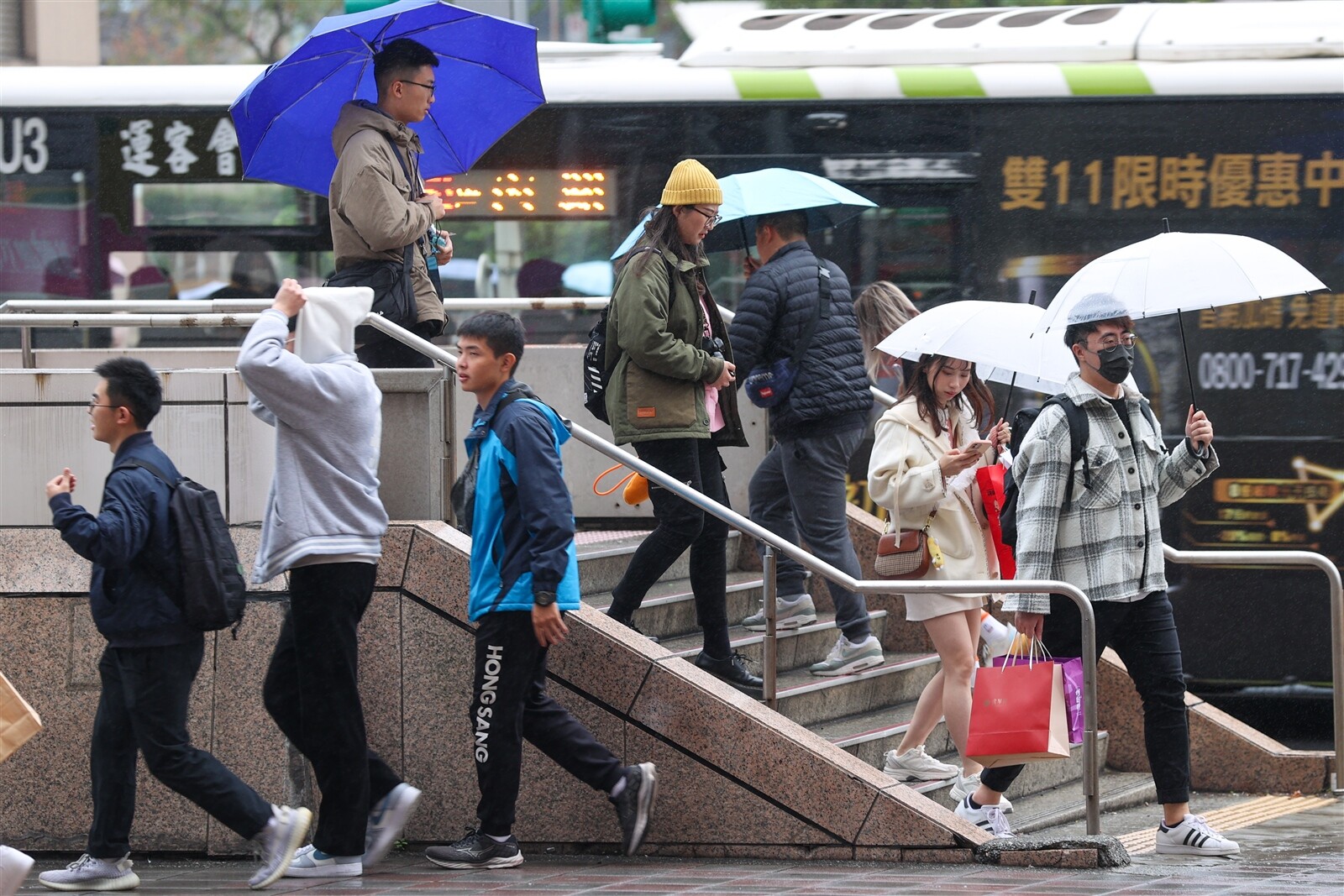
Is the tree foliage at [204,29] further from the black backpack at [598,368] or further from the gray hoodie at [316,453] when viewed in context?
the gray hoodie at [316,453]

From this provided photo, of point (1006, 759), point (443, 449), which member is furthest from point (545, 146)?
point (1006, 759)

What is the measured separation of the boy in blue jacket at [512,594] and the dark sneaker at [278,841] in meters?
0.53

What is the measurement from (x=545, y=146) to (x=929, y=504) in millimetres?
4121

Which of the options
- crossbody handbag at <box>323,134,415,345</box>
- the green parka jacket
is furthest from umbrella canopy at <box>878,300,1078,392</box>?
crossbody handbag at <box>323,134,415,345</box>

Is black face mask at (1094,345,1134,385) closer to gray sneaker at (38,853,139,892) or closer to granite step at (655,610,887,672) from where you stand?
granite step at (655,610,887,672)

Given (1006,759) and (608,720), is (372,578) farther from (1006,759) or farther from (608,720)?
(1006,759)

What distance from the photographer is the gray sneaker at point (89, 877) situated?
5.52 m

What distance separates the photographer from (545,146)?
31.8 ft

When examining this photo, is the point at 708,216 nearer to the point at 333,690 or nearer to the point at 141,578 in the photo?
the point at 333,690

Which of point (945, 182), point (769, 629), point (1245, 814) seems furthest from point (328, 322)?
point (945, 182)

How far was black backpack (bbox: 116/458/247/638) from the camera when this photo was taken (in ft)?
17.5

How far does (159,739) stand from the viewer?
211 inches

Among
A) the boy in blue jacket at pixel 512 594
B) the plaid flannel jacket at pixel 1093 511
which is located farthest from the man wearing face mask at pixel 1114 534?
the boy in blue jacket at pixel 512 594

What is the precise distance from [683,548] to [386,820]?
154cm
